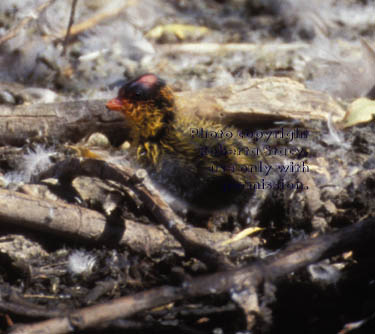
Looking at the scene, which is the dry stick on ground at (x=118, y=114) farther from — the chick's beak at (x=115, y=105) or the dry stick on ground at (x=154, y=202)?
the dry stick on ground at (x=154, y=202)

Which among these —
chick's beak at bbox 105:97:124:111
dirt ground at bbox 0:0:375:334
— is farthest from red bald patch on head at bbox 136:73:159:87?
dirt ground at bbox 0:0:375:334

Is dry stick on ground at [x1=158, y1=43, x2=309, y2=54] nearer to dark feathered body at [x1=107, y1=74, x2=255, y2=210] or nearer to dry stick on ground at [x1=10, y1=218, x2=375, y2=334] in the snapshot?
dark feathered body at [x1=107, y1=74, x2=255, y2=210]

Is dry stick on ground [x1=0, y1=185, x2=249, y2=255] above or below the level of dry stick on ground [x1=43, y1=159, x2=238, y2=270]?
below

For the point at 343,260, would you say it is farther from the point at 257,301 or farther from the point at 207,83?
the point at 207,83

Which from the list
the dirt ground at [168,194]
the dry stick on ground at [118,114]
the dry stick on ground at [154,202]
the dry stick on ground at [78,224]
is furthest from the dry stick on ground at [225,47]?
the dry stick on ground at [78,224]

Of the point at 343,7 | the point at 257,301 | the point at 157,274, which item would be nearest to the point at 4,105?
the point at 157,274

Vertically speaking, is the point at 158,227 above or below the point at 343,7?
below

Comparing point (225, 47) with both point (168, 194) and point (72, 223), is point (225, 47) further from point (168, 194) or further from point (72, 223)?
point (72, 223)
